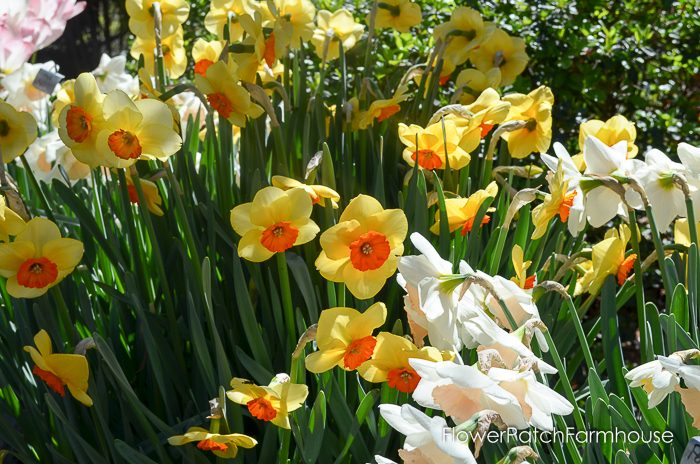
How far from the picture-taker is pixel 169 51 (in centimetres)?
221

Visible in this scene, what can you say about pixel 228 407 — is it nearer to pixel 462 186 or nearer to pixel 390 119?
pixel 462 186

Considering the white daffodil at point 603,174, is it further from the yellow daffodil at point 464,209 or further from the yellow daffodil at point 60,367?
the yellow daffodil at point 60,367

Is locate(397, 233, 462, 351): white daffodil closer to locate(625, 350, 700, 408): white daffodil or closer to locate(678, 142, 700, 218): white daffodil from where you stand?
locate(625, 350, 700, 408): white daffodil

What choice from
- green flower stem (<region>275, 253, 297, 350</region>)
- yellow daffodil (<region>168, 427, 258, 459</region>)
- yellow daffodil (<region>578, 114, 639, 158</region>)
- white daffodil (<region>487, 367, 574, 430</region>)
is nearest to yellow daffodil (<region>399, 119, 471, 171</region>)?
yellow daffodil (<region>578, 114, 639, 158</region>)

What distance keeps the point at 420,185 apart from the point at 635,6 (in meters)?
2.23

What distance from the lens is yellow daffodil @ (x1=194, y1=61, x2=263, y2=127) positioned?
159 cm

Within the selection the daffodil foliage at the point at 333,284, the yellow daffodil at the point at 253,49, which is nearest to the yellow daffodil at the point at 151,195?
the daffodil foliage at the point at 333,284

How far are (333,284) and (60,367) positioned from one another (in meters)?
0.44

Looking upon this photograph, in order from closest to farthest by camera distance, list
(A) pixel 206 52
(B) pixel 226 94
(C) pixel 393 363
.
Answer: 1. (C) pixel 393 363
2. (B) pixel 226 94
3. (A) pixel 206 52

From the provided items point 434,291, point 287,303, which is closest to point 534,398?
point 434,291

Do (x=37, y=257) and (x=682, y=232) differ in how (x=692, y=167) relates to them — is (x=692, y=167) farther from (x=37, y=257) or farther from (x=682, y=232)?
(x=37, y=257)

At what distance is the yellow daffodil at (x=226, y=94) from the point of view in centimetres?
159

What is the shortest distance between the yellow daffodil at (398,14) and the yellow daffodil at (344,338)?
1.21 m

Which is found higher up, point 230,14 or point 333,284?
point 230,14
